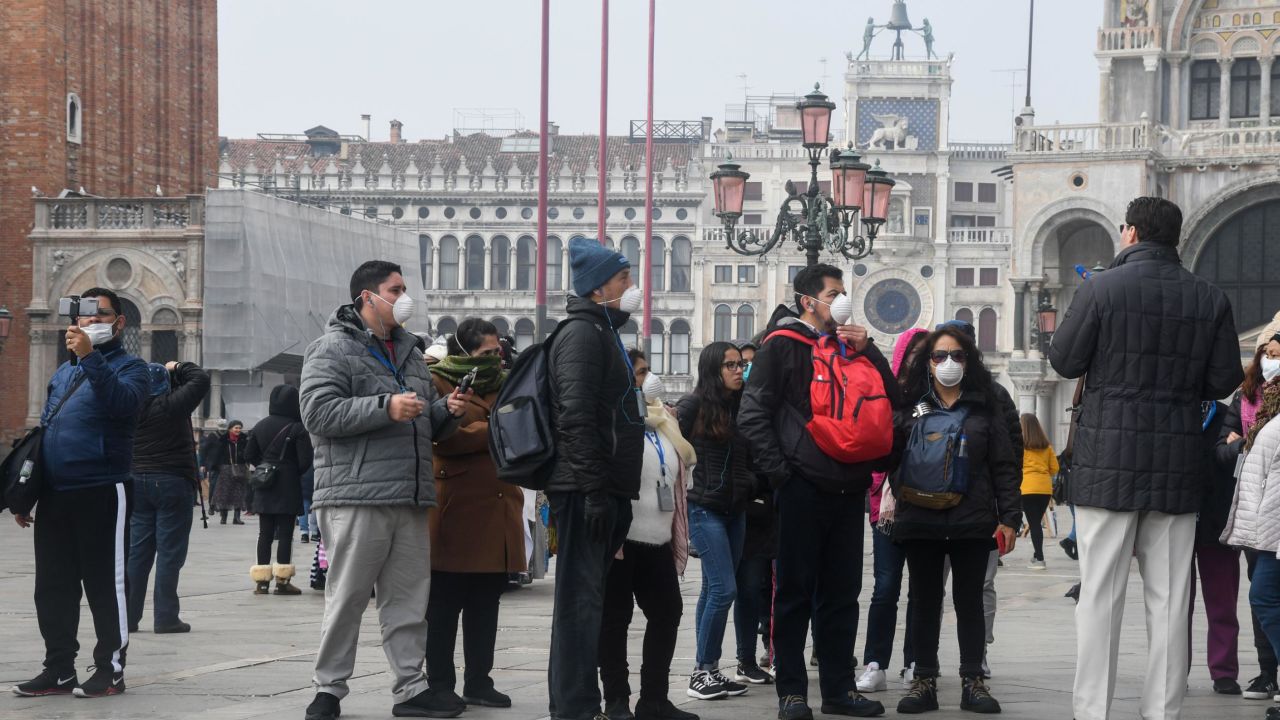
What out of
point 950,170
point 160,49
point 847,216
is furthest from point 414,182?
point 847,216

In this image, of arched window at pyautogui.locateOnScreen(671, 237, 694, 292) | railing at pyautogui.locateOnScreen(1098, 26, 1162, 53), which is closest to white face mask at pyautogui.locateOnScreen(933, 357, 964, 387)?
railing at pyautogui.locateOnScreen(1098, 26, 1162, 53)

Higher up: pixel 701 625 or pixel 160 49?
pixel 160 49

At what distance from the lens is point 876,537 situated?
8.46 m

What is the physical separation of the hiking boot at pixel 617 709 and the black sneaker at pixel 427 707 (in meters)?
0.61

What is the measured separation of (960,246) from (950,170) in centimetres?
494

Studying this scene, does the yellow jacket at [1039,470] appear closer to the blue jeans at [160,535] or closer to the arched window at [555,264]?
the blue jeans at [160,535]

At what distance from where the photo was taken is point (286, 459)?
1310 centimetres

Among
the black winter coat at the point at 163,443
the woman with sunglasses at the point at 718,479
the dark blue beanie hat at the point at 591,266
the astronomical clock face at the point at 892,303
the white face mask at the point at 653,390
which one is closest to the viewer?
the dark blue beanie hat at the point at 591,266

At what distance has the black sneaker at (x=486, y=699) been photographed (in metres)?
7.22

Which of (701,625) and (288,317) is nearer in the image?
(701,625)

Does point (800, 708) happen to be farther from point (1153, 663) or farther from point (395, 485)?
point (395, 485)

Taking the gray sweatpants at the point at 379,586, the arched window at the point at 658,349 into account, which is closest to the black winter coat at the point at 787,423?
the gray sweatpants at the point at 379,586

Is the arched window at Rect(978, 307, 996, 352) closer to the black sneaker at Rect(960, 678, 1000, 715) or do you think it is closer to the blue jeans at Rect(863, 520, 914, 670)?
the blue jeans at Rect(863, 520, 914, 670)

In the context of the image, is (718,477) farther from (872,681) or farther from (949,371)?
(949,371)
